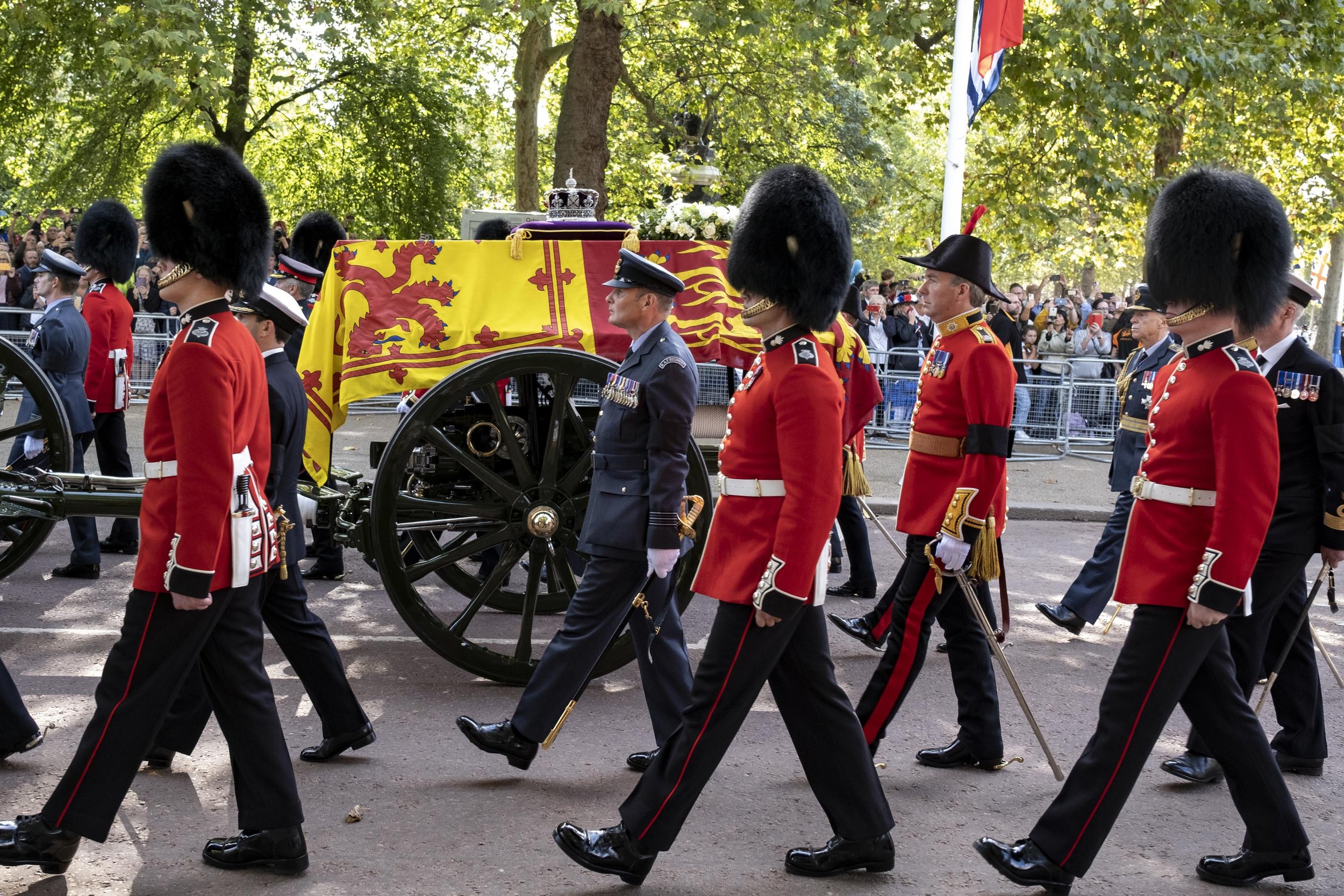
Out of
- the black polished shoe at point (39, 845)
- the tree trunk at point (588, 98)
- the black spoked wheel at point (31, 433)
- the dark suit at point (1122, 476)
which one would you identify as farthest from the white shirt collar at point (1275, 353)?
the tree trunk at point (588, 98)

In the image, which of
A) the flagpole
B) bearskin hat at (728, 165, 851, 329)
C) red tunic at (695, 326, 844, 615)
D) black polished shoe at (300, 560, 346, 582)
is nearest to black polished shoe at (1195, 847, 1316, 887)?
red tunic at (695, 326, 844, 615)

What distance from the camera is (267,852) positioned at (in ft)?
11.6

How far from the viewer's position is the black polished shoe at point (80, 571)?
6.81 meters

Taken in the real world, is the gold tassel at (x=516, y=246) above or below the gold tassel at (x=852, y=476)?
above

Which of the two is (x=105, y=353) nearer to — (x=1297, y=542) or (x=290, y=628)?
(x=290, y=628)

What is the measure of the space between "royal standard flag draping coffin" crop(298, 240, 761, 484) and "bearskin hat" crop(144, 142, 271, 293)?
1.70 meters

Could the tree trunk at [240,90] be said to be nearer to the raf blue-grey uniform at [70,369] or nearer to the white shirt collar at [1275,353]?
the raf blue-grey uniform at [70,369]

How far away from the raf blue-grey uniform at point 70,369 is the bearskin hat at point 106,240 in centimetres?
28

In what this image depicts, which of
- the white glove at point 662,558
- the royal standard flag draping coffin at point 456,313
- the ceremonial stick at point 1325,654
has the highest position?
the royal standard flag draping coffin at point 456,313

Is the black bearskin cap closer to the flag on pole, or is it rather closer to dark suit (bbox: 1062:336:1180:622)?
dark suit (bbox: 1062:336:1180:622)

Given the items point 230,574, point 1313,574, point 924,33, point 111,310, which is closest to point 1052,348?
point 924,33

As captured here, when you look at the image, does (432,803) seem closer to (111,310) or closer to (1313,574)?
(111,310)

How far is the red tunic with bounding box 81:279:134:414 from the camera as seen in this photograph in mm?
7262

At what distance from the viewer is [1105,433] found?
13617 millimetres
